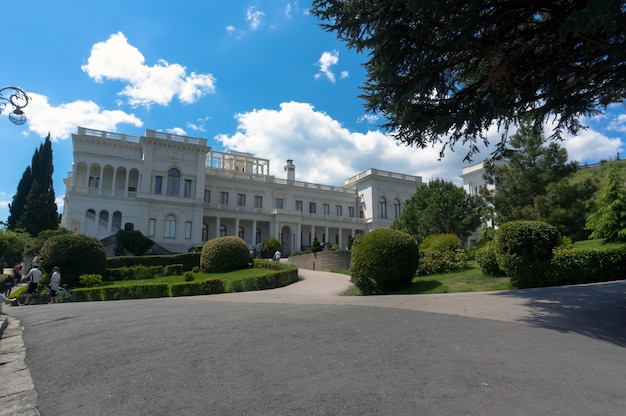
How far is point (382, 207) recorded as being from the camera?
59719 mm

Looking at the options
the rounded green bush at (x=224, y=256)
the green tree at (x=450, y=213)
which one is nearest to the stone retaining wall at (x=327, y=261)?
the rounded green bush at (x=224, y=256)

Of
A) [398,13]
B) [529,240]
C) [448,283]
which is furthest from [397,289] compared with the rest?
[398,13]

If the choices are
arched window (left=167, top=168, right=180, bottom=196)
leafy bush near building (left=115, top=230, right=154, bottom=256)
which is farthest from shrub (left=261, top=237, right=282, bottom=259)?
leafy bush near building (left=115, top=230, right=154, bottom=256)

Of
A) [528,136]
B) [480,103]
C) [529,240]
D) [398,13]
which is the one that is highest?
[528,136]

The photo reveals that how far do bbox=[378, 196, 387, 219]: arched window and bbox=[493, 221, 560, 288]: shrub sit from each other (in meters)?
46.5

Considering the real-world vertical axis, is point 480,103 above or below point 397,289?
above

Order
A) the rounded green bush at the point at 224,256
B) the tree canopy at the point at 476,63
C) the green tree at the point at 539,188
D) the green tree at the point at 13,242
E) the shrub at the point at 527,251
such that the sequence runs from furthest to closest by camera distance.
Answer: the green tree at the point at 13,242 → the rounded green bush at the point at 224,256 → the green tree at the point at 539,188 → the shrub at the point at 527,251 → the tree canopy at the point at 476,63

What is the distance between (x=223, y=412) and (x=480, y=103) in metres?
7.40

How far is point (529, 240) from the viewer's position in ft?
39.9

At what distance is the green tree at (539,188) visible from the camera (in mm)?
23312

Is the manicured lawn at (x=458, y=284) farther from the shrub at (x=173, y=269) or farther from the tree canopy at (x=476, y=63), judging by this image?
the shrub at (x=173, y=269)

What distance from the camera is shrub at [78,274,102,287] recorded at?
68.7 feet

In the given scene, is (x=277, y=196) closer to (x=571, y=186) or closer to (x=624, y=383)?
(x=571, y=186)

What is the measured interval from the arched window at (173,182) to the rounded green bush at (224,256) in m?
21.4
